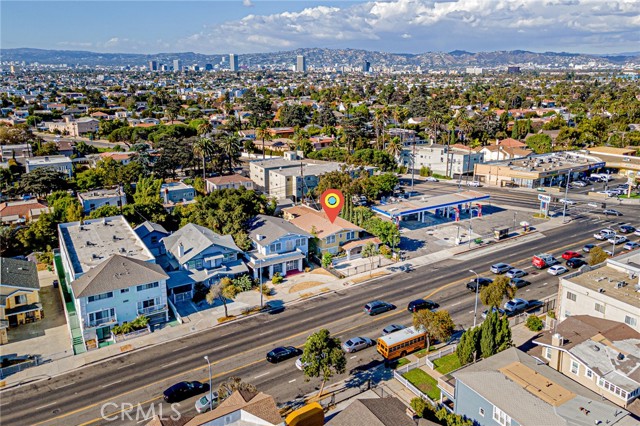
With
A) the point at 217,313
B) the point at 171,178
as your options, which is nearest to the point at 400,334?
the point at 217,313

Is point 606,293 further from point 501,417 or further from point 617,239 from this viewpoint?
point 617,239

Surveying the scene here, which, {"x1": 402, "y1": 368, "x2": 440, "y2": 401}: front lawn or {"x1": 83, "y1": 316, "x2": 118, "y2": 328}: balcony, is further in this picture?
{"x1": 83, "y1": 316, "x2": 118, "y2": 328}: balcony

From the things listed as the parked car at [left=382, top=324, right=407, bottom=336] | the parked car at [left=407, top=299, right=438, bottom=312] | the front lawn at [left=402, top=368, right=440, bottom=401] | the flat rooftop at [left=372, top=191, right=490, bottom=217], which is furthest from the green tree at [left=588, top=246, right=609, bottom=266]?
the front lawn at [left=402, top=368, right=440, bottom=401]

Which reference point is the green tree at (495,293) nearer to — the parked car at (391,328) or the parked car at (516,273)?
the parked car at (391,328)

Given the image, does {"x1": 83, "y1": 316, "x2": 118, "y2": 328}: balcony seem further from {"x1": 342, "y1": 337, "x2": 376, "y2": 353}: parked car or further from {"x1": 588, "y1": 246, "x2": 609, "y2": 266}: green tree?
{"x1": 588, "y1": 246, "x2": 609, "y2": 266}: green tree

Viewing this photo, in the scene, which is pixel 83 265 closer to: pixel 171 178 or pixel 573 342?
pixel 573 342

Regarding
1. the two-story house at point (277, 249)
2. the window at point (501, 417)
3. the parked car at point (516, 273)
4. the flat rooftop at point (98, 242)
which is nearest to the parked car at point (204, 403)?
the window at point (501, 417)
